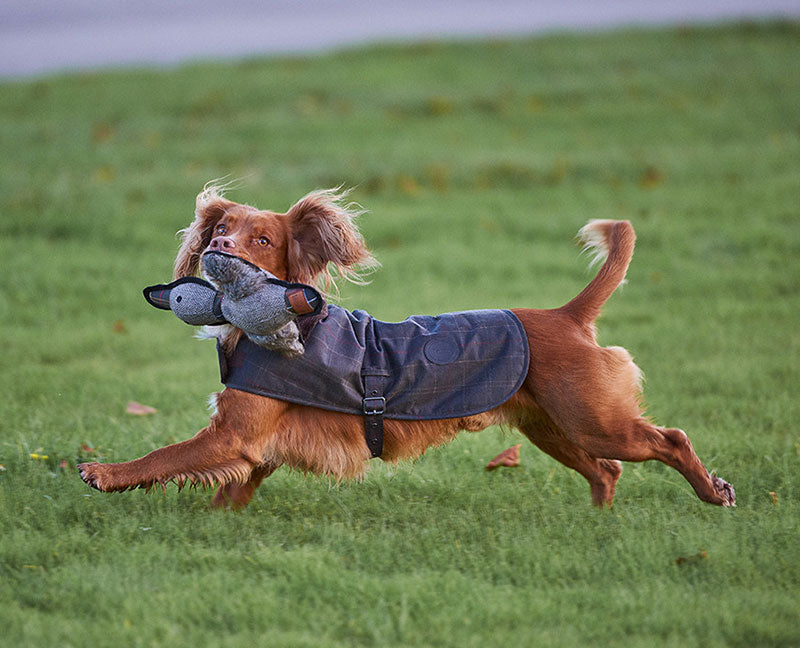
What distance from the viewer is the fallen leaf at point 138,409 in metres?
5.96

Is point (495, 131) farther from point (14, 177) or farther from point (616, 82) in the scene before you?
point (14, 177)

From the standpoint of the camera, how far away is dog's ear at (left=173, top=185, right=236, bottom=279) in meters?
4.32

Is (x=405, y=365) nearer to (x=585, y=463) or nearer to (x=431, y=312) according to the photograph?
(x=585, y=463)

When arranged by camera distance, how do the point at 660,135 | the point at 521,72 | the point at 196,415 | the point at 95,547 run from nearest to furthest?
1. the point at 95,547
2. the point at 196,415
3. the point at 660,135
4. the point at 521,72

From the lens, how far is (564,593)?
3.71 meters

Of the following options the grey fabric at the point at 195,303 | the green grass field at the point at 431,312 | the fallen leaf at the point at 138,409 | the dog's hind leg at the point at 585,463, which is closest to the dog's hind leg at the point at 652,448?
the green grass field at the point at 431,312

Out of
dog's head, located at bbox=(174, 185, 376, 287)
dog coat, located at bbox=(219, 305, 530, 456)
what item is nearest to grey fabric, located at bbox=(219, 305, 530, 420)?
dog coat, located at bbox=(219, 305, 530, 456)

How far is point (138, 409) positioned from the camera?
19.7ft

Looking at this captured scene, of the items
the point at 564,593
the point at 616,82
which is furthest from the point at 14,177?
the point at 616,82

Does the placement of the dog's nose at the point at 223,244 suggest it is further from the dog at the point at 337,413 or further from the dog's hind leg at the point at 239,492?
the dog's hind leg at the point at 239,492

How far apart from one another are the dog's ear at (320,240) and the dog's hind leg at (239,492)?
99 cm

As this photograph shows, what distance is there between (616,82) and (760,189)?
256 inches

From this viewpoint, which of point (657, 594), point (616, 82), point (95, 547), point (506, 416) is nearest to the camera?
point (657, 594)

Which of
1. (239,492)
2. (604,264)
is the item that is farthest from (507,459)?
(239,492)
